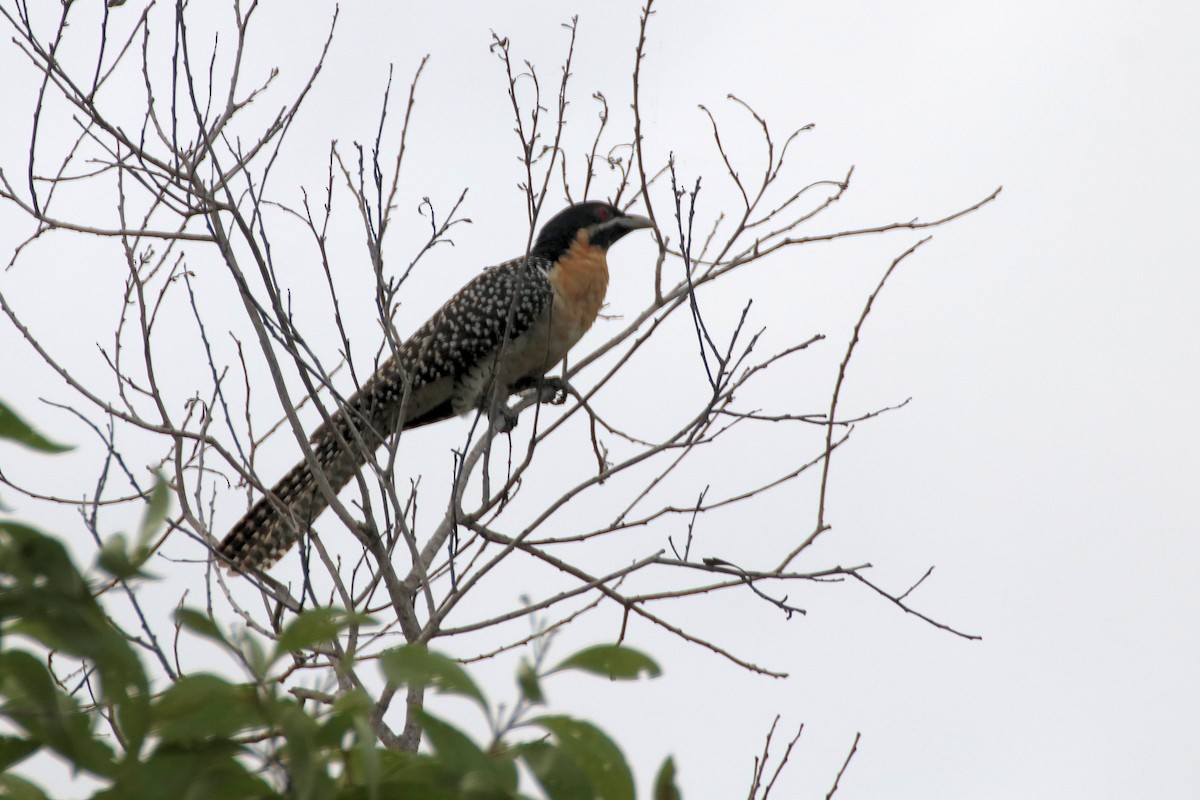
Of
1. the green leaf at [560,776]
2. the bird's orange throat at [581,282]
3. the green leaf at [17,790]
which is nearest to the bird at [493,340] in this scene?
the bird's orange throat at [581,282]

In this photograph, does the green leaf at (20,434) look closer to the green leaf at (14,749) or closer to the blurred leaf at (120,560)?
the blurred leaf at (120,560)

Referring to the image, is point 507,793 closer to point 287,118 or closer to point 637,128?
point 637,128

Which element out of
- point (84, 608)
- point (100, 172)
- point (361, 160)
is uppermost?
point (100, 172)

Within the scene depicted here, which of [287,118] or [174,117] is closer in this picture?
[174,117]

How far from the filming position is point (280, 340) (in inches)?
156

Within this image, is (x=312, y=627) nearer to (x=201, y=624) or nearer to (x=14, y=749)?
(x=201, y=624)

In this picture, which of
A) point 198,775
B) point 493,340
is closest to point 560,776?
point 198,775

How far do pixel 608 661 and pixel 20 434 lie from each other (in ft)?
1.75

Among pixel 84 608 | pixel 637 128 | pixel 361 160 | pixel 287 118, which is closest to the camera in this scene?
pixel 84 608

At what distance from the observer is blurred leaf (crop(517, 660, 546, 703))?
1.02 metres

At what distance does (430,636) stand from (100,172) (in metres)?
2.35

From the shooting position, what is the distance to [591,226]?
7.54 m

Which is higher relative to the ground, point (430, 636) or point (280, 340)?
point (280, 340)

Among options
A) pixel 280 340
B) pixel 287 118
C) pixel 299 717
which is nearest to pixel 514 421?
pixel 287 118
